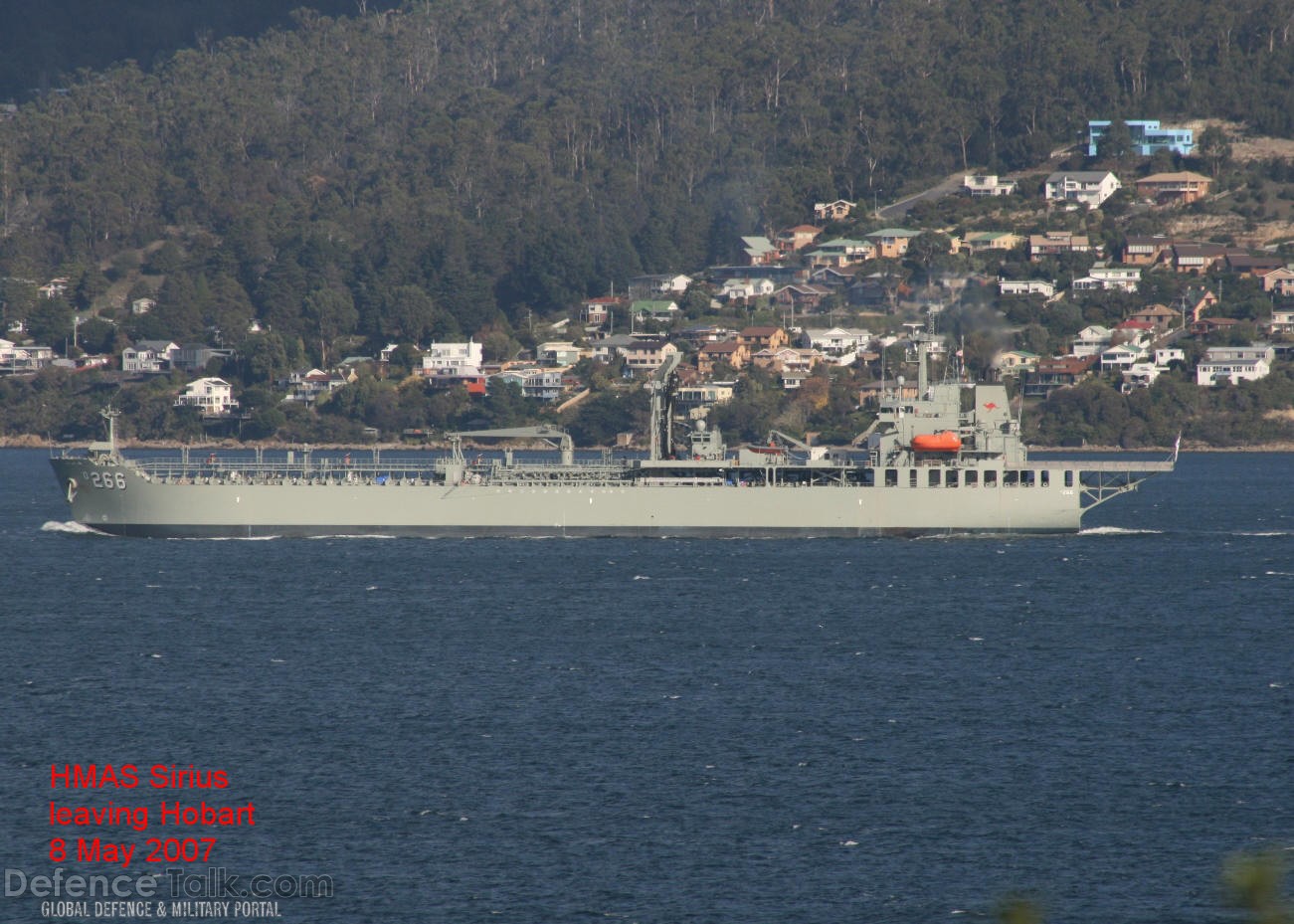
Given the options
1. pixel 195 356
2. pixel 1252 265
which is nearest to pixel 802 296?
pixel 1252 265

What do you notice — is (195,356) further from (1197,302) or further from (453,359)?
(1197,302)

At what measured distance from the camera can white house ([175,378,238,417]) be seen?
135750mm

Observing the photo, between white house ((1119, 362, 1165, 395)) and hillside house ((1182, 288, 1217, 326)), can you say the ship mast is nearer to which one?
white house ((1119, 362, 1165, 395))

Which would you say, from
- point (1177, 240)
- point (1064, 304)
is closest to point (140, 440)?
point (1064, 304)

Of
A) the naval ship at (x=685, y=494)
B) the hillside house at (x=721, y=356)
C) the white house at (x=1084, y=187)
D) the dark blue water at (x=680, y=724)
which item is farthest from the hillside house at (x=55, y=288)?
the dark blue water at (x=680, y=724)

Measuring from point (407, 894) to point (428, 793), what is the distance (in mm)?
4307

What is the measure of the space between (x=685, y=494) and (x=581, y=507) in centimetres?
353

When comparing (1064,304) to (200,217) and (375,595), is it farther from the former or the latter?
(375,595)

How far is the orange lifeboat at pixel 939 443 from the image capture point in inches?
2350

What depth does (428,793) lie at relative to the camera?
28125mm

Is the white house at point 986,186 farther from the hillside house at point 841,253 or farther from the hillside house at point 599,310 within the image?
the hillside house at point 599,310

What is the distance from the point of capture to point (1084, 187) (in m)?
151

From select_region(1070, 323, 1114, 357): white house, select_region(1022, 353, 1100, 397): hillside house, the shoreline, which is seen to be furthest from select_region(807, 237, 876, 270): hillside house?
the shoreline
